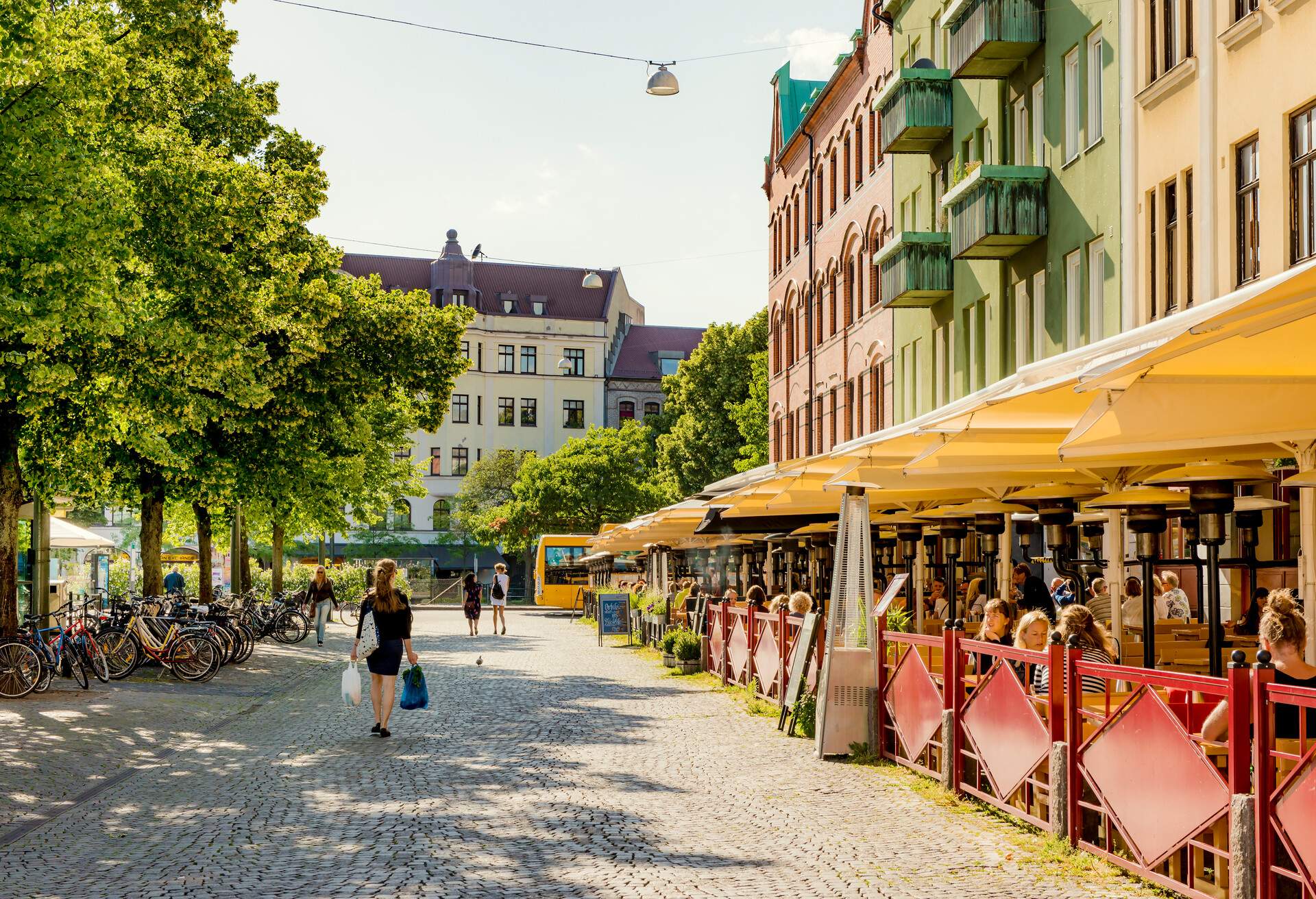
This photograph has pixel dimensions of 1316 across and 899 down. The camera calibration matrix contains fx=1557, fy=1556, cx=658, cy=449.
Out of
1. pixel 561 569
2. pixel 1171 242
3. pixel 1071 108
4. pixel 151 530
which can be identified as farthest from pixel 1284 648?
pixel 561 569

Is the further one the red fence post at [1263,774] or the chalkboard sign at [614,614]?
the chalkboard sign at [614,614]

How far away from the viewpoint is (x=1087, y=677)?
372 inches

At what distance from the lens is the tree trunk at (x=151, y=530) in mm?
27031

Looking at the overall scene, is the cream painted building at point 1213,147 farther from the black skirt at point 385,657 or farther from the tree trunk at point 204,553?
the tree trunk at point 204,553

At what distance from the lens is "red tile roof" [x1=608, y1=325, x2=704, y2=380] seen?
10744cm

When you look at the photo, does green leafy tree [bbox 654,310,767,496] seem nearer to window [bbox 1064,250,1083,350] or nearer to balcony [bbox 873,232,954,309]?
balcony [bbox 873,232,954,309]

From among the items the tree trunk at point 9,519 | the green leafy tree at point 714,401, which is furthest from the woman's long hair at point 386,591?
the green leafy tree at point 714,401

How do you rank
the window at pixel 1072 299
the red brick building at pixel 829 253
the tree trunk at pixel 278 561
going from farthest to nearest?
the tree trunk at pixel 278 561 < the red brick building at pixel 829 253 < the window at pixel 1072 299

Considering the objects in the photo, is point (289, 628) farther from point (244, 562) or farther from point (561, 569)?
point (561, 569)

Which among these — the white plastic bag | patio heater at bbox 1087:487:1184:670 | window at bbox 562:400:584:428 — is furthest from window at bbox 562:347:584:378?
patio heater at bbox 1087:487:1184:670

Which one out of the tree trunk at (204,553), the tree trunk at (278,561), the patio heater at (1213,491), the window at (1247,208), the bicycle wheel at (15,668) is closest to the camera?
the patio heater at (1213,491)

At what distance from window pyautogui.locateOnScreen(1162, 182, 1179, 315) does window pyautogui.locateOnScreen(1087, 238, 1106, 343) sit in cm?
201

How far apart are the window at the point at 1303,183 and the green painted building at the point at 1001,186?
16.7 ft

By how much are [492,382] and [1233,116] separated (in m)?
84.1
